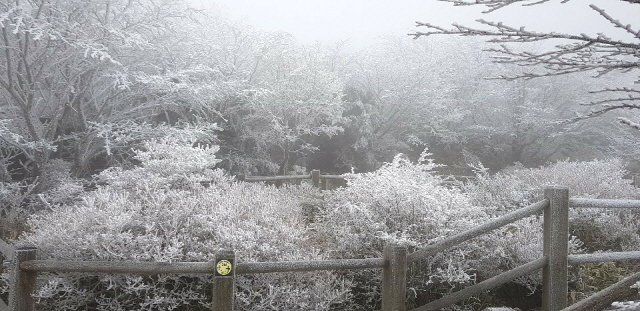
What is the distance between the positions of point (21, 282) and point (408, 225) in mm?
3446

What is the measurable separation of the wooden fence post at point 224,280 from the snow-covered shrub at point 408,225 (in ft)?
5.23

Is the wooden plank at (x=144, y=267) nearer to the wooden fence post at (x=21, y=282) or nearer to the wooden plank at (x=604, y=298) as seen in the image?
the wooden fence post at (x=21, y=282)

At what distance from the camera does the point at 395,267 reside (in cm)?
373

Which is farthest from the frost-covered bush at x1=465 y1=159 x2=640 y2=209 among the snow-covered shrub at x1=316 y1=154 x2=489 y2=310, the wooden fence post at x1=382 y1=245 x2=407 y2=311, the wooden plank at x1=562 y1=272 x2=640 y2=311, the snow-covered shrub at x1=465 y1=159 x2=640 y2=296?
the wooden plank at x1=562 y1=272 x2=640 y2=311

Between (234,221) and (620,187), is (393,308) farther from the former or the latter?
(620,187)

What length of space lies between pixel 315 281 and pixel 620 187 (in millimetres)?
6500

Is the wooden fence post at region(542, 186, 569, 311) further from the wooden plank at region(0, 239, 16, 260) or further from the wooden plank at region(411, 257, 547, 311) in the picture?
the wooden plank at region(0, 239, 16, 260)

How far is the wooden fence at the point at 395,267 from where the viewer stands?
→ 3332 mm

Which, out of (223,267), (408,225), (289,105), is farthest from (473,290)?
(289,105)

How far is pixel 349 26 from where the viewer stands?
1774 inches

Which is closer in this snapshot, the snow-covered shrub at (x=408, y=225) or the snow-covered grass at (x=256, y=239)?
the snow-covered grass at (x=256, y=239)

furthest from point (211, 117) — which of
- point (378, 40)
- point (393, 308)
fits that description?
point (378, 40)

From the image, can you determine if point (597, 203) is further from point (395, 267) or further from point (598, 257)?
point (395, 267)

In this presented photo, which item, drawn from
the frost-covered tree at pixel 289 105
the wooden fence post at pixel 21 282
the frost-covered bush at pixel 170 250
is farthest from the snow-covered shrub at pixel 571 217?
the frost-covered tree at pixel 289 105
